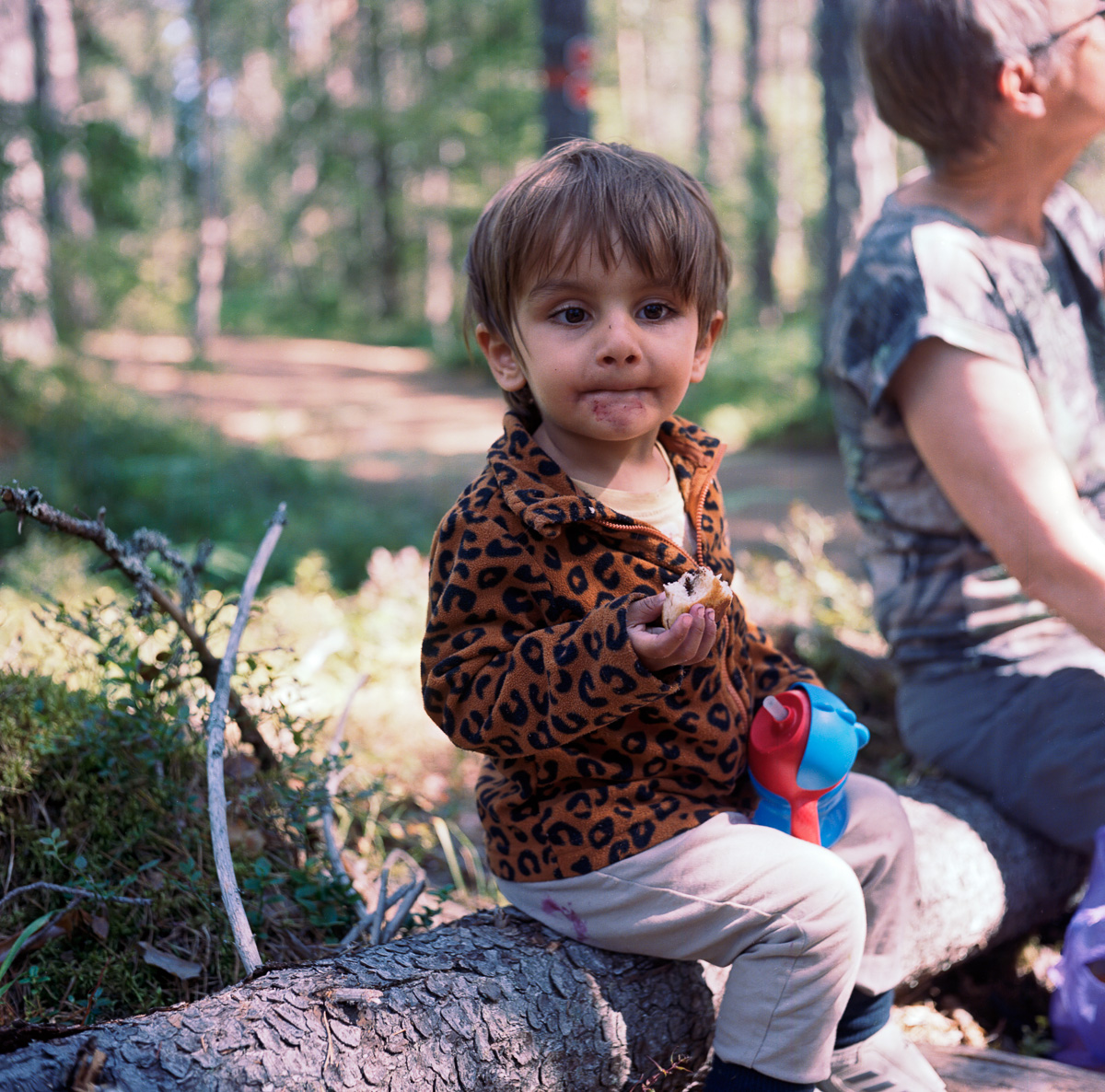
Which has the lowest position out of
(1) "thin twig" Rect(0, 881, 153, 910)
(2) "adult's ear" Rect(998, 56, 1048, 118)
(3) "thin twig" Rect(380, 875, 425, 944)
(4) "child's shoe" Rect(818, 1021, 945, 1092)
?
(4) "child's shoe" Rect(818, 1021, 945, 1092)

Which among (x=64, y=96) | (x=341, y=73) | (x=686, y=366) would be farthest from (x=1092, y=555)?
(x=341, y=73)

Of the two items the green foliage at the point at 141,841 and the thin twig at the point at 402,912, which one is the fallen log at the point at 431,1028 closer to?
the thin twig at the point at 402,912

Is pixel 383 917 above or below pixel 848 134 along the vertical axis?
below

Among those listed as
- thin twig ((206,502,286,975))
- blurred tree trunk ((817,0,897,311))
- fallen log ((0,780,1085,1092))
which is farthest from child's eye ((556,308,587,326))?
blurred tree trunk ((817,0,897,311))

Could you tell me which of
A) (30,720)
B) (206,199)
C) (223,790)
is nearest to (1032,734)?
(223,790)

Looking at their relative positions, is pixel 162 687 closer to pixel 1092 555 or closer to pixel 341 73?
pixel 1092 555

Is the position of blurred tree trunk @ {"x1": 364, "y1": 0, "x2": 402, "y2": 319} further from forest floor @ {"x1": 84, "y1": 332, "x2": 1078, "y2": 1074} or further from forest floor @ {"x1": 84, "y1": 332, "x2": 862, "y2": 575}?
forest floor @ {"x1": 84, "y1": 332, "x2": 862, "y2": 575}

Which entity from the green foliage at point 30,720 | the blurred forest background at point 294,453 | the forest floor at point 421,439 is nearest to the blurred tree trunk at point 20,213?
the blurred forest background at point 294,453

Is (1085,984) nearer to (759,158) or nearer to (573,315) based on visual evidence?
(573,315)

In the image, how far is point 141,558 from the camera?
82.4 inches

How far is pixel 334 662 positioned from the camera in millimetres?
4102

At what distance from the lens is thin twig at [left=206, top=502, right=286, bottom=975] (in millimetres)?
1628

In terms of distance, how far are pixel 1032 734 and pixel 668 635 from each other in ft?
4.49

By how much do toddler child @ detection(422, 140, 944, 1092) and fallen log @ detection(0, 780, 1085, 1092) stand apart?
0.32 ft
